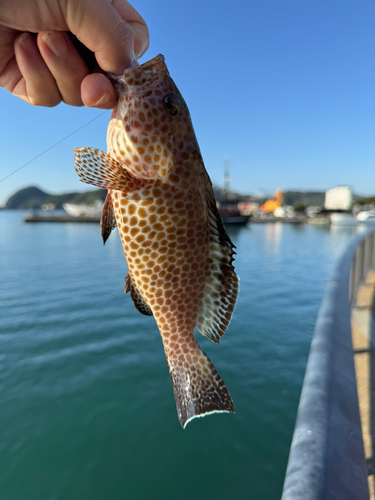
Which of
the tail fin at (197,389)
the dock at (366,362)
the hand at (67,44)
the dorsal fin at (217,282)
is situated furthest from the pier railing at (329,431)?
the hand at (67,44)

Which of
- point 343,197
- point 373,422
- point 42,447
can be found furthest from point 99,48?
point 343,197

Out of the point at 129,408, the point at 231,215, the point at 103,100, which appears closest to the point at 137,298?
the point at 103,100

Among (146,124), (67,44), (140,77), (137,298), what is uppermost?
(67,44)

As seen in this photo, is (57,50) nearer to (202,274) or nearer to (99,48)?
(99,48)

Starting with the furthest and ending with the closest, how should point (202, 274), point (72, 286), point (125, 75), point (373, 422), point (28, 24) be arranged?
1. point (72, 286)
2. point (373, 422)
3. point (202, 274)
4. point (125, 75)
5. point (28, 24)

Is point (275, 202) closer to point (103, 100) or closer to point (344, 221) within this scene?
point (344, 221)

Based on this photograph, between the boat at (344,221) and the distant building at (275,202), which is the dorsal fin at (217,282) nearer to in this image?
the boat at (344,221)
